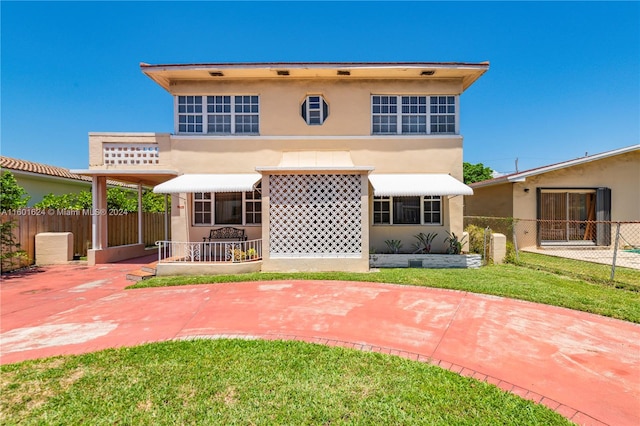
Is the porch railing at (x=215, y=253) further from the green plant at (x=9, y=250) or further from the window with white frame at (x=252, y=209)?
the green plant at (x=9, y=250)

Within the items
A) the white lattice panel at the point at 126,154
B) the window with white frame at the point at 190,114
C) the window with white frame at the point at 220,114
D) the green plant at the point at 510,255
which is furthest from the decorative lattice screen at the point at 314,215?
the green plant at the point at 510,255

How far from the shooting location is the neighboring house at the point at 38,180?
24.6 meters

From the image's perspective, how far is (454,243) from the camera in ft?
57.9

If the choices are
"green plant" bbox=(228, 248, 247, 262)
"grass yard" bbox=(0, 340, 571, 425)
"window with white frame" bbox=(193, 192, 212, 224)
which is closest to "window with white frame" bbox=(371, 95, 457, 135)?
"green plant" bbox=(228, 248, 247, 262)

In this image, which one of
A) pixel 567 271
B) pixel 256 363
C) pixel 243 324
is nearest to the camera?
pixel 256 363

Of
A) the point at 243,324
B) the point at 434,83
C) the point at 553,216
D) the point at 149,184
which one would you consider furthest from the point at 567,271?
the point at 149,184

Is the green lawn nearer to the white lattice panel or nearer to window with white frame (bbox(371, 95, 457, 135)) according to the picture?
the white lattice panel

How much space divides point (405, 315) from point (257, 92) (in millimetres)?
15491

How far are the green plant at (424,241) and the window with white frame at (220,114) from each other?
1169 centimetres

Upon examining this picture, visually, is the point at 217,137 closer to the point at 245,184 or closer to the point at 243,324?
the point at 245,184

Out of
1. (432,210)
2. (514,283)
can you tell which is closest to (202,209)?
(432,210)

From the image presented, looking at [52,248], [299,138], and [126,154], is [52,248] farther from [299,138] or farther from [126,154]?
[299,138]

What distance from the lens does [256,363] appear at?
6207mm

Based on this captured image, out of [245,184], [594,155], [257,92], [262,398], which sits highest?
[257,92]
